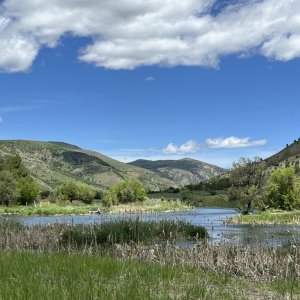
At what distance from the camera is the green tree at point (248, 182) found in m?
83.0

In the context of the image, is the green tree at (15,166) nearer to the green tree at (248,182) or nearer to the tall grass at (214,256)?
the green tree at (248,182)

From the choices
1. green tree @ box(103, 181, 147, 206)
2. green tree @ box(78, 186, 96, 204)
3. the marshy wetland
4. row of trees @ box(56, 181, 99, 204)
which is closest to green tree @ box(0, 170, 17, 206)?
row of trees @ box(56, 181, 99, 204)

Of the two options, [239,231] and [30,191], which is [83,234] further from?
[30,191]

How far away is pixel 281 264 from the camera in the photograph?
52.4 ft

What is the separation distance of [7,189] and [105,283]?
116m

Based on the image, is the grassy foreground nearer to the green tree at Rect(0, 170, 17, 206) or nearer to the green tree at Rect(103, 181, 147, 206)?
the green tree at Rect(0, 170, 17, 206)

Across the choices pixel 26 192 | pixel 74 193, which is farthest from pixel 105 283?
pixel 74 193

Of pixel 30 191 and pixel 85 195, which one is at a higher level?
pixel 30 191

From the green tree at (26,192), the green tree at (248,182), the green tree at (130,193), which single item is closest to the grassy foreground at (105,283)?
the green tree at (248,182)

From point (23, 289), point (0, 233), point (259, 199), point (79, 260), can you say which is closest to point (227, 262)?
point (79, 260)

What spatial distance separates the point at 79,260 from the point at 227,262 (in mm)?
6499

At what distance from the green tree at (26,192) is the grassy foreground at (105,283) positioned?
4764 inches

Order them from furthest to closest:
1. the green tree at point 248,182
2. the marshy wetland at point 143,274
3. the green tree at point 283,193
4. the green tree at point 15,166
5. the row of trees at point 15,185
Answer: the green tree at point 15,166 → the row of trees at point 15,185 → the green tree at point 283,193 → the green tree at point 248,182 → the marshy wetland at point 143,274

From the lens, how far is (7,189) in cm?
12000
